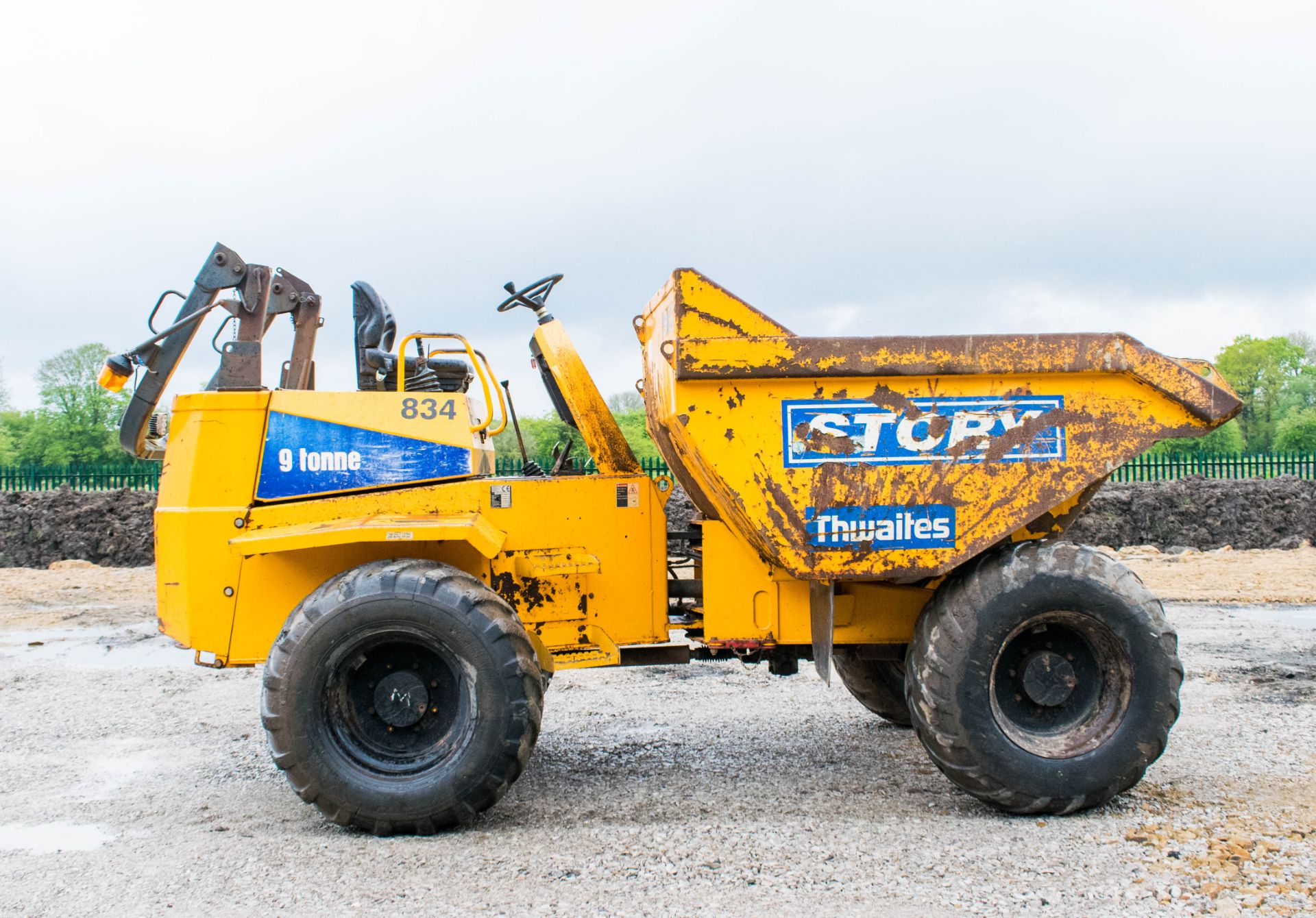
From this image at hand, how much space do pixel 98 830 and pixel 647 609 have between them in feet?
8.58

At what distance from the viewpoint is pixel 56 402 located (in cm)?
3662

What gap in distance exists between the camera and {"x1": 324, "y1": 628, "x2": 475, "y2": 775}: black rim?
14.6ft

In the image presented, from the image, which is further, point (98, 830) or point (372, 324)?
point (372, 324)

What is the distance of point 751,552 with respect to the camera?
4969 mm

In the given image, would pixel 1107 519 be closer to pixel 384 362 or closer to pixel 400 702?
pixel 384 362

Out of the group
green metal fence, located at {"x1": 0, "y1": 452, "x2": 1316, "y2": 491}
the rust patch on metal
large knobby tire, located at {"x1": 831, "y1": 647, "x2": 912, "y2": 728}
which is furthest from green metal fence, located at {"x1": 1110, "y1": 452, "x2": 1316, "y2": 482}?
the rust patch on metal

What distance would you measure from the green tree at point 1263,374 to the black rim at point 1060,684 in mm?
46286

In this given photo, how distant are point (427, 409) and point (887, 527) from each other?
2.22 meters

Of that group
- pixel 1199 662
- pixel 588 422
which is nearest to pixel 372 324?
pixel 588 422

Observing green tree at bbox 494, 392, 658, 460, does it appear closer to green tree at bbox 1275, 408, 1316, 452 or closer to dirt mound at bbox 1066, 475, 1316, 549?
dirt mound at bbox 1066, 475, 1316, 549

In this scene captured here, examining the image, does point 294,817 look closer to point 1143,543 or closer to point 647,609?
point 647,609

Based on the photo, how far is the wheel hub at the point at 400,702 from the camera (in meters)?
4.55

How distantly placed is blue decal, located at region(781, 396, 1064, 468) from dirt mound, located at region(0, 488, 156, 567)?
16.7 meters

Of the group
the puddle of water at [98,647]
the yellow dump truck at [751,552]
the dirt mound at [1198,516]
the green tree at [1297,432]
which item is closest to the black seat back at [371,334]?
the yellow dump truck at [751,552]
